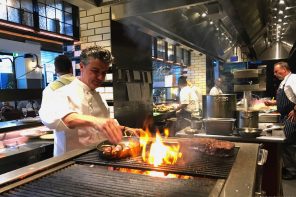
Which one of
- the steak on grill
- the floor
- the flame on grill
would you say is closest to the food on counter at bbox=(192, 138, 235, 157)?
the steak on grill

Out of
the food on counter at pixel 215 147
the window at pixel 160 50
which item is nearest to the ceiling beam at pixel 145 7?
the food on counter at pixel 215 147

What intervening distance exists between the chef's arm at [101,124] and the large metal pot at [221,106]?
6.11ft

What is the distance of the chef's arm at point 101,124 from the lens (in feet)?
4.63

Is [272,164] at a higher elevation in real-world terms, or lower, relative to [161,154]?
lower

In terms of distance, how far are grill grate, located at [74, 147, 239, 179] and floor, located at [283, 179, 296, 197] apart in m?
2.51

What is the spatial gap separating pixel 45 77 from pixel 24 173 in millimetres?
5506

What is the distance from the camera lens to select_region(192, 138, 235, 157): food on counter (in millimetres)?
1563

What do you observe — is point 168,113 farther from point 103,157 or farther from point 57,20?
point 103,157

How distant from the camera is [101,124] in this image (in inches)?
57.6

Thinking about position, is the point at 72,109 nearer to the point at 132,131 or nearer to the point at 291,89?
the point at 132,131

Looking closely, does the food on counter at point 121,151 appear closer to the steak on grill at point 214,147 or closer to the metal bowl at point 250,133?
the steak on grill at point 214,147

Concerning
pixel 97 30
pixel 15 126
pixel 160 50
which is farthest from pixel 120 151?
pixel 160 50

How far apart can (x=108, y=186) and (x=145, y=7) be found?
2654 mm

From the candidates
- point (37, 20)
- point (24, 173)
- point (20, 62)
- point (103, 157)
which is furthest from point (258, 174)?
point (20, 62)
